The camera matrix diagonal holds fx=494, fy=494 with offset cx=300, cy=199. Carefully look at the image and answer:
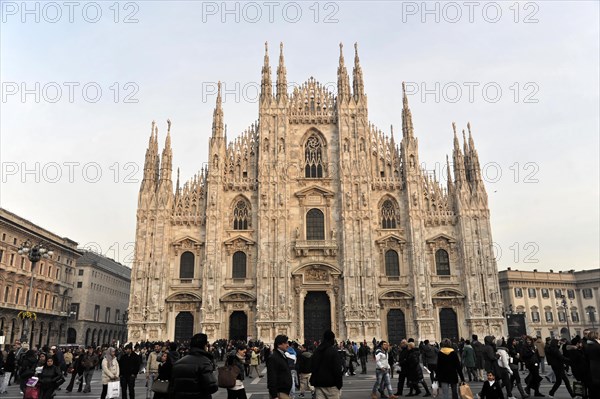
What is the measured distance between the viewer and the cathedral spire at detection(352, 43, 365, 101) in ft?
137

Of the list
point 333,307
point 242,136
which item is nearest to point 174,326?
point 333,307

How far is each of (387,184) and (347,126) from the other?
19.2 feet

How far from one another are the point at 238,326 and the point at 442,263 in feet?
54.0

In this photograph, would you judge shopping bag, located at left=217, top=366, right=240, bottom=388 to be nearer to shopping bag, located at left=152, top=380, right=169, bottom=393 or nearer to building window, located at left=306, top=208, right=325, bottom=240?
shopping bag, located at left=152, top=380, right=169, bottom=393

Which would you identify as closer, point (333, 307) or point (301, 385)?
point (301, 385)

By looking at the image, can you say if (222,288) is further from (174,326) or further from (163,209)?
(163,209)

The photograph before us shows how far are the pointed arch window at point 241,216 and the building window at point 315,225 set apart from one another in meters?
4.81

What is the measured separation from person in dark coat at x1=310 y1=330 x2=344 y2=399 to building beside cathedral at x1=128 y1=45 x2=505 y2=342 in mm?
28509

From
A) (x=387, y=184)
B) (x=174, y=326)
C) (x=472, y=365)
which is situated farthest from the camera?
(x=387, y=184)

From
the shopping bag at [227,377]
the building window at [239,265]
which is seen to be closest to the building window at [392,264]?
the building window at [239,265]

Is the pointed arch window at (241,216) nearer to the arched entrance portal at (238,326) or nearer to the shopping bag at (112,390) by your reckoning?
the arched entrance portal at (238,326)

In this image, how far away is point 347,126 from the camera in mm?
40875

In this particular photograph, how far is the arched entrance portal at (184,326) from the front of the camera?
122ft

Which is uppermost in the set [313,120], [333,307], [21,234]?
→ [313,120]
